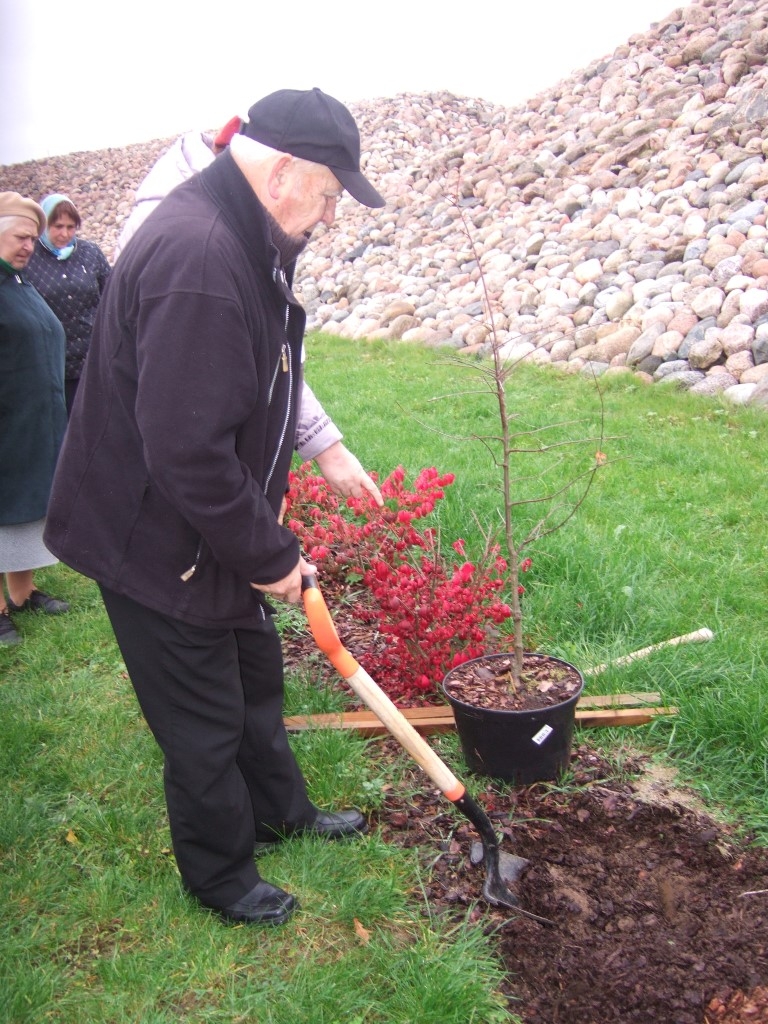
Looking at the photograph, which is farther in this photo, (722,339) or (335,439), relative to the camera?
(722,339)

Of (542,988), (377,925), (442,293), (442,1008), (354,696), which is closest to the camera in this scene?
(442,1008)

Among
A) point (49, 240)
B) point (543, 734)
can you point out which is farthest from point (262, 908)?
point (49, 240)

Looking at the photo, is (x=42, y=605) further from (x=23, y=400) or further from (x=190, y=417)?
(x=190, y=417)

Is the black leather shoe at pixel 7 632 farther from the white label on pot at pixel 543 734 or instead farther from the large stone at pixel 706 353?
the large stone at pixel 706 353

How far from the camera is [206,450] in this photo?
214 centimetres

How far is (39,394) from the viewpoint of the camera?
5020mm

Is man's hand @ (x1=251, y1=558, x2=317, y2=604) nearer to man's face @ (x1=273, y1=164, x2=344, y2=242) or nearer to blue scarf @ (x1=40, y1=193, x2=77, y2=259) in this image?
man's face @ (x1=273, y1=164, x2=344, y2=242)

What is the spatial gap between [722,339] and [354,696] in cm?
600

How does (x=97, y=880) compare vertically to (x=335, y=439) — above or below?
below

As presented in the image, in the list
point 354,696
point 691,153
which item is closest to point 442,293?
point 691,153

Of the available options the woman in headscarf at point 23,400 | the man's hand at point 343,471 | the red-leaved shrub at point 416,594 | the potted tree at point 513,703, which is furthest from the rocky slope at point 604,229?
the man's hand at point 343,471

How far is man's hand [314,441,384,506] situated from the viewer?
3.05 meters

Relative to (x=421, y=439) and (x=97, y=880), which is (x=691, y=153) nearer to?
(x=421, y=439)

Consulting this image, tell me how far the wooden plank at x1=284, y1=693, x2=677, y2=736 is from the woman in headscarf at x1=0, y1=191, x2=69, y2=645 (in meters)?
2.05
